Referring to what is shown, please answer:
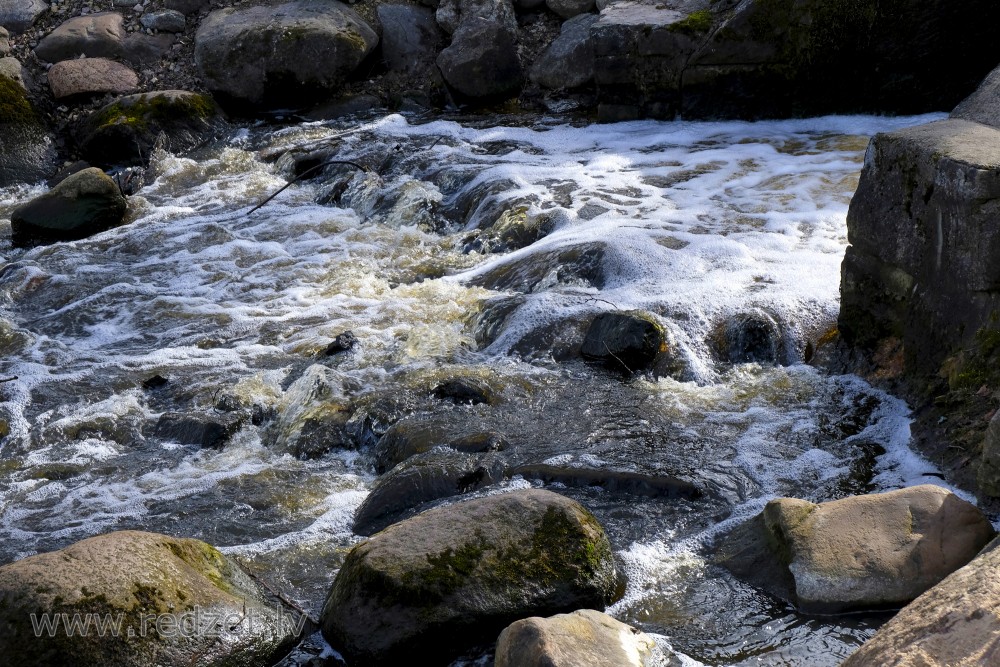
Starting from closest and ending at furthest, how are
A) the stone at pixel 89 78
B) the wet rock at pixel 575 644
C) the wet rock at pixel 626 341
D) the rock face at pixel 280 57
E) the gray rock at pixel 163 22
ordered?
the wet rock at pixel 575 644, the wet rock at pixel 626 341, the stone at pixel 89 78, the rock face at pixel 280 57, the gray rock at pixel 163 22

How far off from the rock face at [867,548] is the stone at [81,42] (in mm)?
10619

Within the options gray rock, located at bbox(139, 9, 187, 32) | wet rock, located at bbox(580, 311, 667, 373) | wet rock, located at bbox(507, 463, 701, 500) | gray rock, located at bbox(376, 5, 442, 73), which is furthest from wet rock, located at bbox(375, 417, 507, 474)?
gray rock, located at bbox(139, 9, 187, 32)

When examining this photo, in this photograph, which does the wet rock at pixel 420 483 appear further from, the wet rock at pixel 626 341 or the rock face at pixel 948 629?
the rock face at pixel 948 629

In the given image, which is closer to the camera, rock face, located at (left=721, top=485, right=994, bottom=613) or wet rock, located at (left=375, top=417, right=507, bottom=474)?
rock face, located at (left=721, top=485, right=994, bottom=613)

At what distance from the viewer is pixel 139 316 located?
6918 millimetres

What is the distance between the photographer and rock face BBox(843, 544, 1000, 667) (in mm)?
2146

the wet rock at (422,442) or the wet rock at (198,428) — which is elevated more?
the wet rock at (422,442)

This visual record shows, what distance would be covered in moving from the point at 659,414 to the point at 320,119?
7508 millimetres

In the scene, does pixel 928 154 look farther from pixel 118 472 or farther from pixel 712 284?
pixel 118 472

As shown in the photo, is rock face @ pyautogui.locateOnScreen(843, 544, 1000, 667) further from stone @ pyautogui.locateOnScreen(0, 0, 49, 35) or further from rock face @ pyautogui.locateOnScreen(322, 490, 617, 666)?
stone @ pyautogui.locateOnScreen(0, 0, 49, 35)

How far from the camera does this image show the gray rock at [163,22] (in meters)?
12.0

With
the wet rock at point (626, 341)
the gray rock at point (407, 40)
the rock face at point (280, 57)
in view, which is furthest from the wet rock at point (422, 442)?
the gray rock at point (407, 40)

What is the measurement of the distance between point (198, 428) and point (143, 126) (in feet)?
21.0

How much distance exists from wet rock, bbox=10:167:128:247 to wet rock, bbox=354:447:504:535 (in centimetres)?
→ 538
